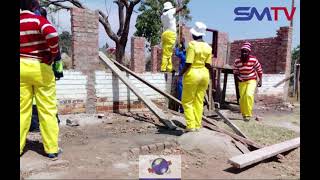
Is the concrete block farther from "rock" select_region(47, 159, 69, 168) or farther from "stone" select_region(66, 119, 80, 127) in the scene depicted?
"stone" select_region(66, 119, 80, 127)

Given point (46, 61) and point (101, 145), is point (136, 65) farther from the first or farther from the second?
point (46, 61)

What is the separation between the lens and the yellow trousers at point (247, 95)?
795 cm

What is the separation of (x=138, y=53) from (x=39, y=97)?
492 centimetres

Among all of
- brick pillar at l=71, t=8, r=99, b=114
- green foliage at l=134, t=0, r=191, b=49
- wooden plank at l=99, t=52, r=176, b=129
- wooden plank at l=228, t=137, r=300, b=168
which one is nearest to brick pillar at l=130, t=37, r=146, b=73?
wooden plank at l=99, t=52, r=176, b=129

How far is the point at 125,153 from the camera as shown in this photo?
485cm

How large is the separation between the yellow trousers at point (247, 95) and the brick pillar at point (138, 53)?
246cm

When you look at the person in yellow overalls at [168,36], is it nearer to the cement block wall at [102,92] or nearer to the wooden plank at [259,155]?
the cement block wall at [102,92]

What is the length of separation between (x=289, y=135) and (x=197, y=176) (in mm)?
3465

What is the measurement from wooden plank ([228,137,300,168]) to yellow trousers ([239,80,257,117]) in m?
2.36

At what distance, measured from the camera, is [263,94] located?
38.4ft

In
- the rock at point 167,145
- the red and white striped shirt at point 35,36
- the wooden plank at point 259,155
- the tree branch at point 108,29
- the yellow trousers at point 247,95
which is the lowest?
the wooden plank at point 259,155

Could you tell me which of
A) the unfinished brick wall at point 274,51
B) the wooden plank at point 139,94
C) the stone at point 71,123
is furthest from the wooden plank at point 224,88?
the stone at point 71,123

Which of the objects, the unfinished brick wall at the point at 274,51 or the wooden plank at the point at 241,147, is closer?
the wooden plank at the point at 241,147
